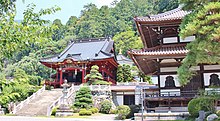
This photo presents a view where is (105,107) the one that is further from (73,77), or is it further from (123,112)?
(73,77)

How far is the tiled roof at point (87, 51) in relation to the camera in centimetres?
3488

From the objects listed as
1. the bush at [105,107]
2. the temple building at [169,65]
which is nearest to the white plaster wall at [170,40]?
the temple building at [169,65]

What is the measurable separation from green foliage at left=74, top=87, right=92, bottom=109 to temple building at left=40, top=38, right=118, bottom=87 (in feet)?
28.7

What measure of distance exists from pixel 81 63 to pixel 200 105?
24.0m

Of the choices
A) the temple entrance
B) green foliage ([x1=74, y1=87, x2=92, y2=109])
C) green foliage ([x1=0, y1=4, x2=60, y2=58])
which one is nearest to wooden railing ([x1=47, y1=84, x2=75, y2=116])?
green foliage ([x1=74, y1=87, x2=92, y2=109])

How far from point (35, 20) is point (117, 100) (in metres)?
25.5

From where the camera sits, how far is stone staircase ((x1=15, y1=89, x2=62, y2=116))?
2225cm

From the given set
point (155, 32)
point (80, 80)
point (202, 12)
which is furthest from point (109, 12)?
point (202, 12)

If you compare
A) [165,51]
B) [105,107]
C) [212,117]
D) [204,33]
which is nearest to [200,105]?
[212,117]

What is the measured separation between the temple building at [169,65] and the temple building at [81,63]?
18.4 m

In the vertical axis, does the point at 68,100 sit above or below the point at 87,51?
below

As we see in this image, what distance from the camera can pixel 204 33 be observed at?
7.91 meters

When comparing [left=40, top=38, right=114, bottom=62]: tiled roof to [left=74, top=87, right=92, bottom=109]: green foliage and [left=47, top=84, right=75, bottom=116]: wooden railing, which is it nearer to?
[left=47, top=84, right=75, bottom=116]: wooden railing

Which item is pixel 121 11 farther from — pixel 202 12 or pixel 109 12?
pixel 202 12
